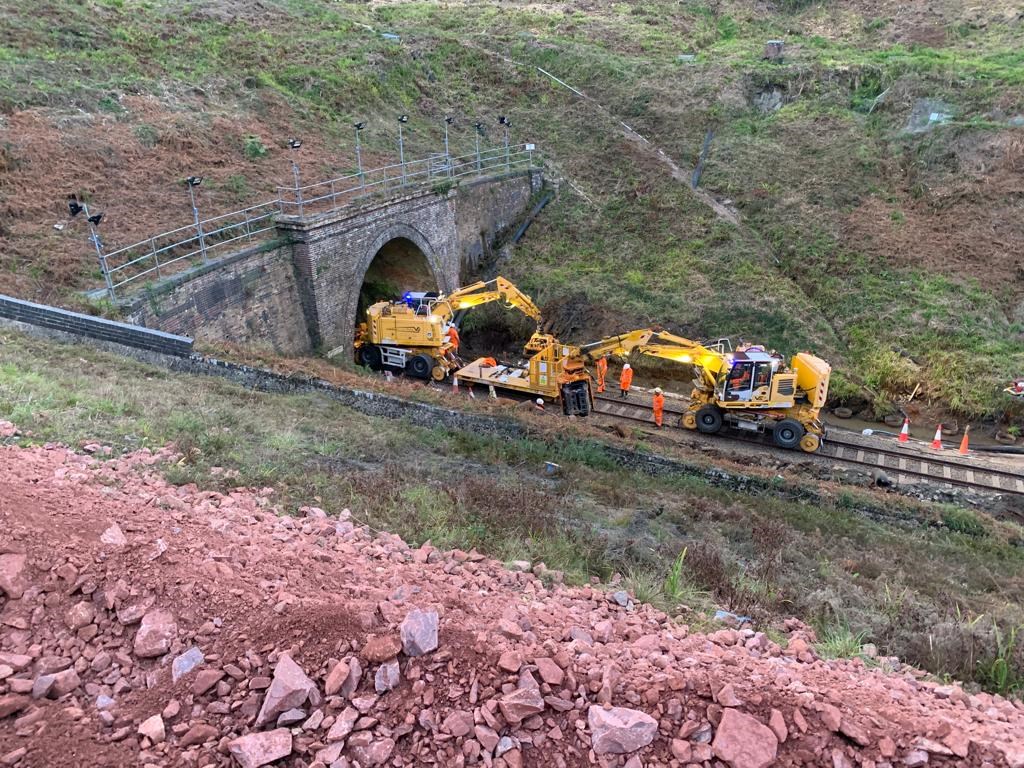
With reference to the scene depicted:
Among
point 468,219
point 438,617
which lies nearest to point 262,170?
point 468,219

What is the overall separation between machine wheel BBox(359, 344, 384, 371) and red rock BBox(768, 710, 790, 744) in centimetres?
1902

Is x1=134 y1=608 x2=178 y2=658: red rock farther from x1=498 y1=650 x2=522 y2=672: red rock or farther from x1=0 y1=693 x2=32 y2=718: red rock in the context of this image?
x1=498 y1=650 x2=522 y2=672: red rock

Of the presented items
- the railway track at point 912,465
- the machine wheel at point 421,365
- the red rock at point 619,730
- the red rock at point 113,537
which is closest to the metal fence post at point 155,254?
the machine wheel at point 421,365

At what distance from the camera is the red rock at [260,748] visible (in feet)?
11.3

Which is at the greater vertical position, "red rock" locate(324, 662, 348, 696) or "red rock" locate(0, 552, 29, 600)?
"red rock" locate(0, 552, 29, 600)

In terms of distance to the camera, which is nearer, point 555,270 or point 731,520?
point 731,520

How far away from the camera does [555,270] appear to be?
2847 cm

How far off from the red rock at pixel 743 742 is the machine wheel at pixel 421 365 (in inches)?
704

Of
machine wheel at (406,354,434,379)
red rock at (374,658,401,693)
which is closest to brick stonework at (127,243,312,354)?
machine wheel at (406,354,434,379)

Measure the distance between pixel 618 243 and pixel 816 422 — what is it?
44.6 ft

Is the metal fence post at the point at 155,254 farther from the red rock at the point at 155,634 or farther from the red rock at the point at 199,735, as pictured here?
the red rock at the point at 199,735

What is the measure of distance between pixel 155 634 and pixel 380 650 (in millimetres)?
1443

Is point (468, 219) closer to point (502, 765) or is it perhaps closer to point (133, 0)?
point (133, 0)

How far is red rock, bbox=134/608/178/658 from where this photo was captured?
4039 mm
